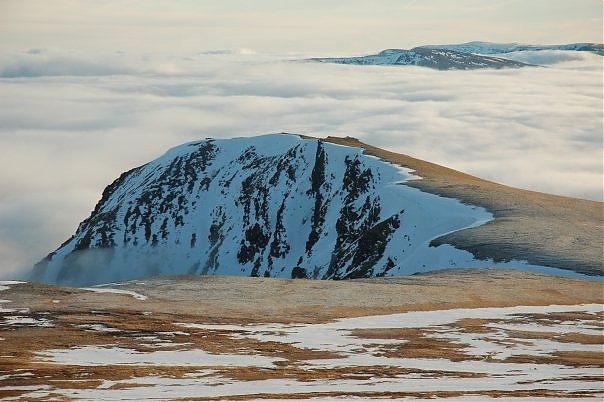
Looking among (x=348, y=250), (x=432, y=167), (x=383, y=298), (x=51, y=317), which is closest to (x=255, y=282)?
(x=383, y=298)

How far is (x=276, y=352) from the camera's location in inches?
2554

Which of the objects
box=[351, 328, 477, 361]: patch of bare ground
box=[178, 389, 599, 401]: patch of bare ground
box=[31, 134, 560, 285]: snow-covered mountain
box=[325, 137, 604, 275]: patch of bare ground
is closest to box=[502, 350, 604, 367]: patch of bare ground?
box=[351, 328, 477, 361]: patch of bare ground

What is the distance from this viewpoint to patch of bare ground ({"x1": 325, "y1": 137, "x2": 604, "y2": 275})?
111 m

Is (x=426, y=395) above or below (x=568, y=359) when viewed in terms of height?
above

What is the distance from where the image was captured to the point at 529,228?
121 metres

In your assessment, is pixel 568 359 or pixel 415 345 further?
pixel 415 345

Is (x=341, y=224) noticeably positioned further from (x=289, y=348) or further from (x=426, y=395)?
(x=426, y=395)

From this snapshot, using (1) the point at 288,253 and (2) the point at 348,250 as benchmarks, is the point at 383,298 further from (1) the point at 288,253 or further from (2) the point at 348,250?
(1) the point at 288,253

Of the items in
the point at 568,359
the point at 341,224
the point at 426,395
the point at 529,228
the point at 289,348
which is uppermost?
the point at 426,395

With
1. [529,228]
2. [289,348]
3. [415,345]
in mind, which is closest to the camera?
[289,348]

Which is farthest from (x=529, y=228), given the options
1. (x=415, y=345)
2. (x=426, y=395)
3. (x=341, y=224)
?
(x=426, y=395)

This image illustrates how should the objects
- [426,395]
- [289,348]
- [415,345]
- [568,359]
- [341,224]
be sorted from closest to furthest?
1. [426,395]
2. [568,359]
3. [289,348]
4. [415,345]
5. [341,224]

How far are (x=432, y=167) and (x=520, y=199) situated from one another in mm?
35733

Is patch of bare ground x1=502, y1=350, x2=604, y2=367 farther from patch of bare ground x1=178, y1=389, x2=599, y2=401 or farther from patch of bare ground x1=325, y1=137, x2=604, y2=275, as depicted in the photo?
patch of bare ground x1=325, y1=137, x2=604, y2=275
